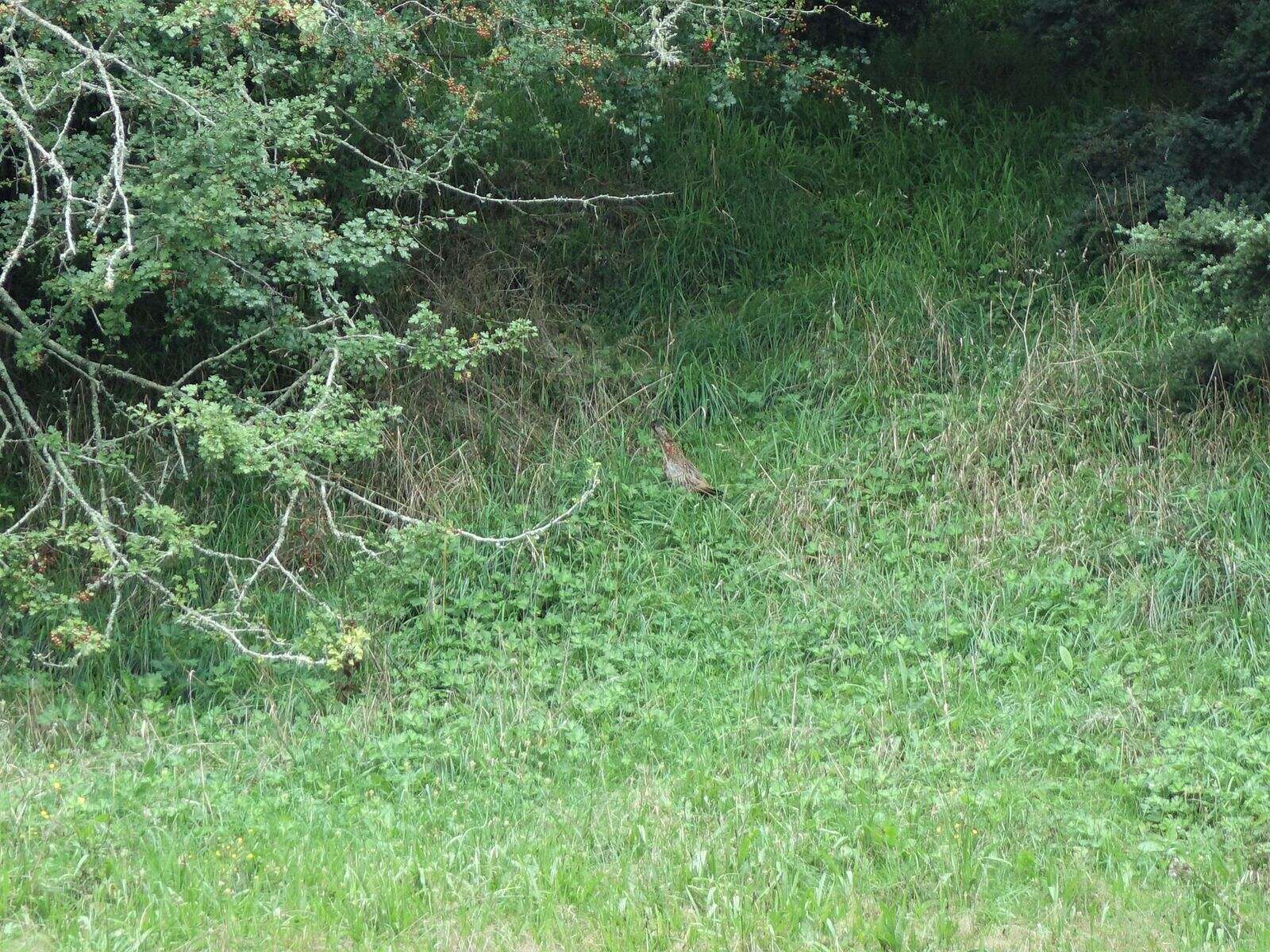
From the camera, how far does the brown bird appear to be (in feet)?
24.6

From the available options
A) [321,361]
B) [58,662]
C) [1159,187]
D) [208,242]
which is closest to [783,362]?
[1159,187]

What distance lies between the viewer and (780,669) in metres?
6.14

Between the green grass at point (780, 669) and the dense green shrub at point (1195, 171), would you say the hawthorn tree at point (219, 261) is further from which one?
the dense green shrub at point (1195, 171)

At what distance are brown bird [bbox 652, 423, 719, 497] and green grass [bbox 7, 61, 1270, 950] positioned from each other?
12 cm

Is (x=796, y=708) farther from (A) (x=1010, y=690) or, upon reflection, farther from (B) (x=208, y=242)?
(B) (x=208, y=242)

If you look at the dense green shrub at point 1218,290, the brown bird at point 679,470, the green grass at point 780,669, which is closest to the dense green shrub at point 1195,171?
the dense green shrub at point 1218,290

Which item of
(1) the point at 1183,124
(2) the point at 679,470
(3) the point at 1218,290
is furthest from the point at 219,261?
(1) the point at 1183,124

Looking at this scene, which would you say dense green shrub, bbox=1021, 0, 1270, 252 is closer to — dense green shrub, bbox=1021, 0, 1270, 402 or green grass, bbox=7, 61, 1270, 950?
dense green shrub, bbox=1021, 0, 1270, 402

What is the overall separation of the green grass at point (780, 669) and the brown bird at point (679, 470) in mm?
124

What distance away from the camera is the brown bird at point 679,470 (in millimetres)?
7496

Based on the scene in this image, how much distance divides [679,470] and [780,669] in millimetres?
1778

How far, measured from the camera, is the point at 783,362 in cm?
843

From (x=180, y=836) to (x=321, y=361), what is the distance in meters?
2.44

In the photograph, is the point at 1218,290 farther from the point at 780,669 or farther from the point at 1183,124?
the point at 780,669
